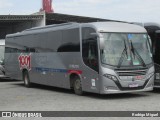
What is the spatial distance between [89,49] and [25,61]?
7.05 metres

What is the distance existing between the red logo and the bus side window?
6.05m

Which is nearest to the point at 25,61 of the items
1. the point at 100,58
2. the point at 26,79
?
the point at 26,79

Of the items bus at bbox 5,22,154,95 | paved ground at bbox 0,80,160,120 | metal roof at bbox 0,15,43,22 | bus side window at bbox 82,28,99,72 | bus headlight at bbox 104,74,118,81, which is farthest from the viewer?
metal roof at bbox 0,15,43,22

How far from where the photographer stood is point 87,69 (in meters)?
16.1

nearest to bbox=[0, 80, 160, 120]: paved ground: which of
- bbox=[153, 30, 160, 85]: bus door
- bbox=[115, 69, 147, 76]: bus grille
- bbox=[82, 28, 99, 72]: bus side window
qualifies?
bbox=[153, 30, 160, 85]: bus door

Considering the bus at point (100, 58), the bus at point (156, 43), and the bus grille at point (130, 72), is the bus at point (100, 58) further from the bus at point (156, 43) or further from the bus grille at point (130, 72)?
the bus at point (156, 43)

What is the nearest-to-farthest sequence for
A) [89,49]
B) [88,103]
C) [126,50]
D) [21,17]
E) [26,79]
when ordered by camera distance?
[88,103], [126,50], [89,49], [26,79], [21,17]

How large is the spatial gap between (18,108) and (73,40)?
15.6 ft

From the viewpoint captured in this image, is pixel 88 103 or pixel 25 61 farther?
pixel 25 61

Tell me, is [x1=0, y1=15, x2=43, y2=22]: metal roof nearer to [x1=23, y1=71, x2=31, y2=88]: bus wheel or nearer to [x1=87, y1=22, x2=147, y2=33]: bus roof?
[x1=23, y1=71, x2=31, y2=88]: bus wheel

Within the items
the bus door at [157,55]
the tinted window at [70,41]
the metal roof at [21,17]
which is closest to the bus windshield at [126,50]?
the bus door at [157,55]

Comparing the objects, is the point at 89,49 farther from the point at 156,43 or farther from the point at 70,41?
the point at 156,43

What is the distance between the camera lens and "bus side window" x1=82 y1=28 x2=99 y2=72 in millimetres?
15578

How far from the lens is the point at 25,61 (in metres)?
22.2
